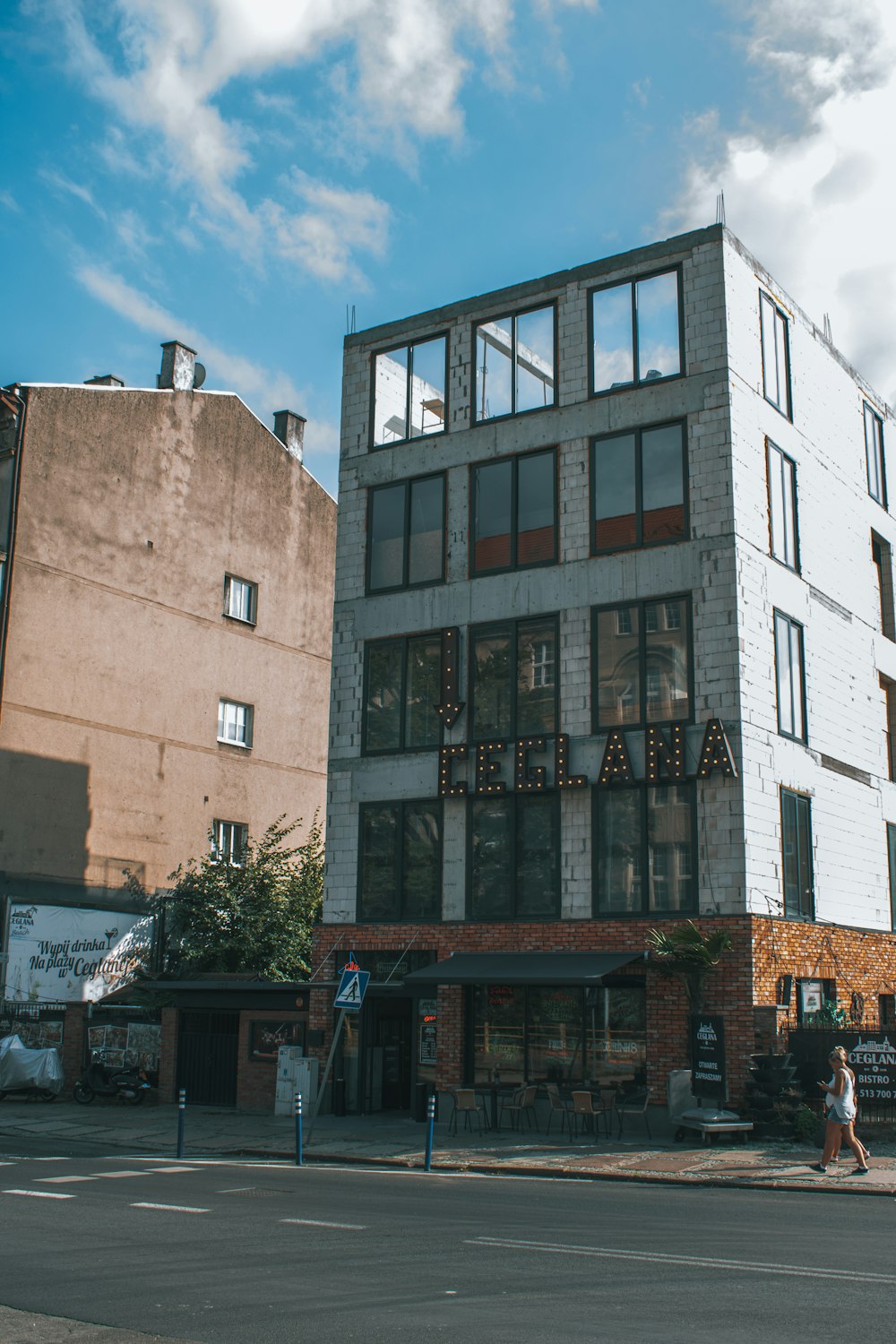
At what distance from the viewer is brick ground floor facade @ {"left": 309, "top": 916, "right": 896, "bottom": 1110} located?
74.1ft

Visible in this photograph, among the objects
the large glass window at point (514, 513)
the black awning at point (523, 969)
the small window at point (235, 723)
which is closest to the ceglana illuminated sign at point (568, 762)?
the black awning at point (523, 969)

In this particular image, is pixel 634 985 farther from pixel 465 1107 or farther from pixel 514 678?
pixel 514 678

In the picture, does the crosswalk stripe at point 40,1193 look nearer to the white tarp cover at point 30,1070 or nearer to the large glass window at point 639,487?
the white tarp cover at point 30,1070

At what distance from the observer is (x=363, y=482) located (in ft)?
96.4

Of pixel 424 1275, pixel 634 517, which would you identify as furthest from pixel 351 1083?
pixel 424 1275

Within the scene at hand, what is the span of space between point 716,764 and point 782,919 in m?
3.06

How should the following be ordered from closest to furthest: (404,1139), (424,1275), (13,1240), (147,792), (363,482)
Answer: (424,1275) < (13,1240) < (404,1139) < (363,482) < (147,792)

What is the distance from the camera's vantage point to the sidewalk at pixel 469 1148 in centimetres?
1791

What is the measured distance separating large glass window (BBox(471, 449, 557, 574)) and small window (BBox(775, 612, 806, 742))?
4.71 metres

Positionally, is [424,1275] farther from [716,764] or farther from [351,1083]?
[351,1083]

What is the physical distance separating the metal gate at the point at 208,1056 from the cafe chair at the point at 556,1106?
749 cm

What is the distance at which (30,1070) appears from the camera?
28516mm

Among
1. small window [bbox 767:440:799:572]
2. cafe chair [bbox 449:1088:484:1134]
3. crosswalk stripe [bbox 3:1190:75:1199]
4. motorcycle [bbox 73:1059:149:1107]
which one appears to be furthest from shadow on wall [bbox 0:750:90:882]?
small window [bbox 767:440:799:572]

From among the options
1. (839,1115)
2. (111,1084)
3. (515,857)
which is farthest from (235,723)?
(839,1115)
